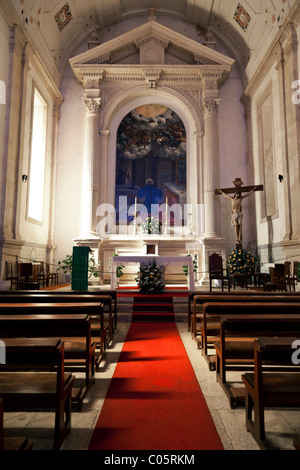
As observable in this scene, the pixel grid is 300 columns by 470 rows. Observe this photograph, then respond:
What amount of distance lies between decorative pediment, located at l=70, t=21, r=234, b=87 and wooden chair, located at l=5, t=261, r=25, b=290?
303 inches

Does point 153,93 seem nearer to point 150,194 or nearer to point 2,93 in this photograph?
point 150,194

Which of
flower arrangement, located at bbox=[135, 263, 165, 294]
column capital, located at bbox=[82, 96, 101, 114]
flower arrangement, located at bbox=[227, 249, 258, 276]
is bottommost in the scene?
flower arrangement, located at bbox=[135, 263, 165, 294]

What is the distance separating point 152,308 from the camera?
667 centimetres

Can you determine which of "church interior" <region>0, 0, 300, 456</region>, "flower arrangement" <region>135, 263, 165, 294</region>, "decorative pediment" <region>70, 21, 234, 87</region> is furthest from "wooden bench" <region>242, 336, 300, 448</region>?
"decorative pediment" <region>70, 21, 234, 87</region>

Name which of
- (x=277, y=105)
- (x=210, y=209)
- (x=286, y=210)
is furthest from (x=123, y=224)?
(x=277, y=105)

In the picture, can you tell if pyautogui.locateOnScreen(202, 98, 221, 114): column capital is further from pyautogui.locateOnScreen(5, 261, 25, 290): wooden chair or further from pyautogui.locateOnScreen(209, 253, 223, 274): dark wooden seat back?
pyautogui.locateOnScreen(5, 261, 25, 290): wooden chair

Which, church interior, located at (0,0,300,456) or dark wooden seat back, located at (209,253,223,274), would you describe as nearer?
church interior, located at (0,0,300,456)

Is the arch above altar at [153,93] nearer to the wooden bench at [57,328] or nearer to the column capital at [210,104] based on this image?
the column capital at [210,104]

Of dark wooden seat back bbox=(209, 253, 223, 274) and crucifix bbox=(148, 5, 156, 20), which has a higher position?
crucifix bbox=(148, 5, 156, 20)

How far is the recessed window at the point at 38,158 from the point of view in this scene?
36.1 ft

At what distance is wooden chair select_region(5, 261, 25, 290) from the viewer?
7976mm

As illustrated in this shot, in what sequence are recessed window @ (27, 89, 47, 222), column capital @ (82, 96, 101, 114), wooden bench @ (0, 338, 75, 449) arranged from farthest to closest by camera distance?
column capital @ (82, 96, 101, 114) → recessed window @ (27, 89, 47, 222) → wooden bench @ (0, 338, 75, 449)

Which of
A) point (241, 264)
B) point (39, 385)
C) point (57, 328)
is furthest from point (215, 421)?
point (241, 264)
